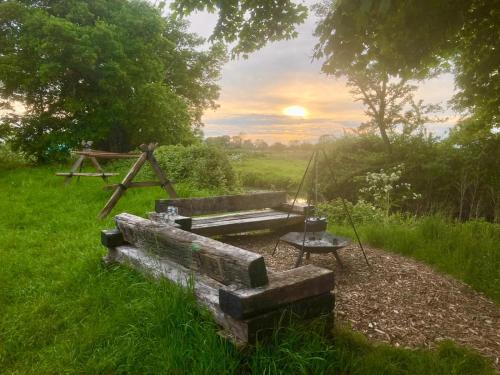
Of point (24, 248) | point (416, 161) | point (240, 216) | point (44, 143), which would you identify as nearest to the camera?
point (24, 248)

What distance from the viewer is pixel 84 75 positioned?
18891mm

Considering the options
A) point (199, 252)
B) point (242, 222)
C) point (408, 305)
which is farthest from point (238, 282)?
point (242, 222)

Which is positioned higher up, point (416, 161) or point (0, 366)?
point (416, 161)

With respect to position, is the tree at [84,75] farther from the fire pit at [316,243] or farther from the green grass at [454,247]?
the green grass at [454,247]

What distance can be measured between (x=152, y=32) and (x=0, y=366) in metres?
20.4

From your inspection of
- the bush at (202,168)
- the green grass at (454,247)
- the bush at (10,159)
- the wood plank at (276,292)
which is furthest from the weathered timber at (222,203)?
the bush at (10,159)

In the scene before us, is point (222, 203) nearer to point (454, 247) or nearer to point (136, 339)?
point (136, 339)

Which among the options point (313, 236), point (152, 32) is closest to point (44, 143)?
point (152, 32)

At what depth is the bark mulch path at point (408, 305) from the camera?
3.89m

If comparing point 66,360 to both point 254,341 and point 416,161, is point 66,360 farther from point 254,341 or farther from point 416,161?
point 416,161

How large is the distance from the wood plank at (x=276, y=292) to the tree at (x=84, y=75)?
54.6 feet

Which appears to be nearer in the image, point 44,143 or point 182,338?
point 182,338

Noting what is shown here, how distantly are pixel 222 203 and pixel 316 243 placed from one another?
96.3 inches

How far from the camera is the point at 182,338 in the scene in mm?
3125
